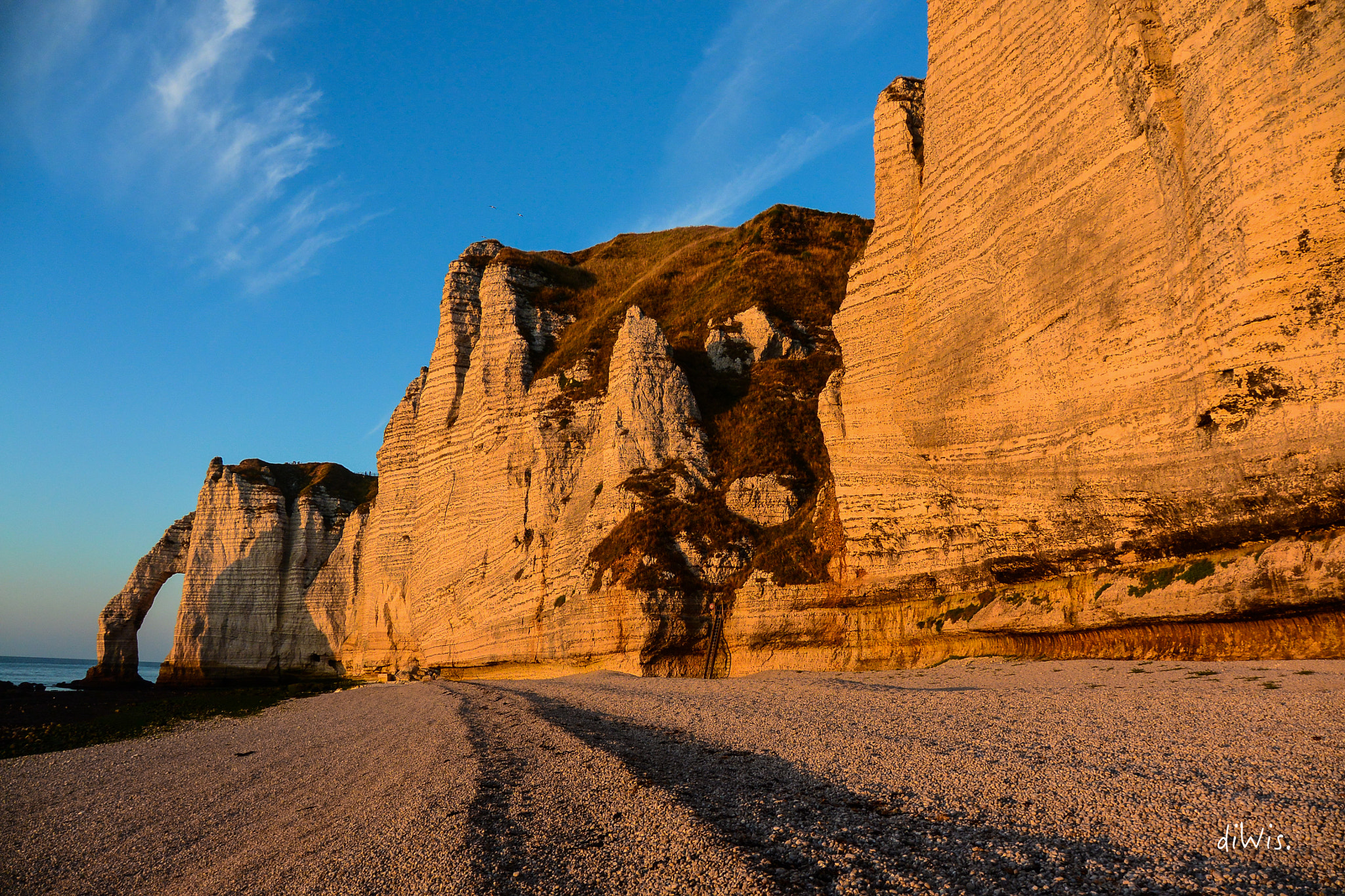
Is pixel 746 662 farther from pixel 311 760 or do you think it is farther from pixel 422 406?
pixel 422 406

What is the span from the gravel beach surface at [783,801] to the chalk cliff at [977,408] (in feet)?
7.08

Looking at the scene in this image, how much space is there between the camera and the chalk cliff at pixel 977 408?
29.8 ft

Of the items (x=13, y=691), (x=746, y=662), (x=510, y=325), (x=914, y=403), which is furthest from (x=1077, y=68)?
(x=13, y=691)

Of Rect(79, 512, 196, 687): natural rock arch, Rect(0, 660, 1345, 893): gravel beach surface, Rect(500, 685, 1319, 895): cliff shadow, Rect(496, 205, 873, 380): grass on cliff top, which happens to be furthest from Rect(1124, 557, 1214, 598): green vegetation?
Rect(79, 512, 196, 687): natural rock arch

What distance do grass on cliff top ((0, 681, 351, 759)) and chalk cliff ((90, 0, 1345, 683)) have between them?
23.5 ft

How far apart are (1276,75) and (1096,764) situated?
8.80 metres

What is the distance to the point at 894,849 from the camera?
4273 mm

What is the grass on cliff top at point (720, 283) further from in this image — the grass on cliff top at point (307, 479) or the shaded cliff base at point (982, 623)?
the grass on cliff top at point (307, 479)

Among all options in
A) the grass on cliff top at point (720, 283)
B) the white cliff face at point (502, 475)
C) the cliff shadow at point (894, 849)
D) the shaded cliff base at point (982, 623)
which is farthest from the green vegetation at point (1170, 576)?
the grass on cliff top at point (720, 283)

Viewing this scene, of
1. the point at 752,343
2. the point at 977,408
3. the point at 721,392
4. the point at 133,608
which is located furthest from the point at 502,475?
the point at 133,608

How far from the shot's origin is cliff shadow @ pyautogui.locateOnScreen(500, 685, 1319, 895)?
3.69 metres

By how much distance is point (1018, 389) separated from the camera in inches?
515

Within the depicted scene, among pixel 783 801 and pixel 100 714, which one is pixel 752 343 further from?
pixel 100 714

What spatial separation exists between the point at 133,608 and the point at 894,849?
57475 mm
